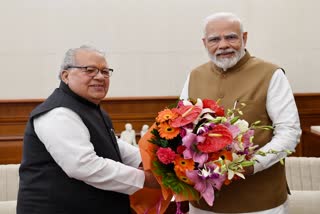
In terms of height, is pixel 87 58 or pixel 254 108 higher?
pixel 87 58

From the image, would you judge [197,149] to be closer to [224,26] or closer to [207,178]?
[207,178]

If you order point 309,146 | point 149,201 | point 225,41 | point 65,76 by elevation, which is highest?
point 225,41

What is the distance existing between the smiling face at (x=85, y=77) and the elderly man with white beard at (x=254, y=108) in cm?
57

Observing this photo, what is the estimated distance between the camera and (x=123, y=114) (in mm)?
5281

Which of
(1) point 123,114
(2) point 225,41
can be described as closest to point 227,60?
(2) point 225,41

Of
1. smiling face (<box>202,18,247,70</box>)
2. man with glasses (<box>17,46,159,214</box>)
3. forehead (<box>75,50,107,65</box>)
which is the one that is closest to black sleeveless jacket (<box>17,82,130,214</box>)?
man with glasses (<box>17,46,159,214</box>)

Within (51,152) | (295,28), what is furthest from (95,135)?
(295,28)

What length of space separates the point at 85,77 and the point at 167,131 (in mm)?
416

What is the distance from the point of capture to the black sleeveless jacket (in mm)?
1809

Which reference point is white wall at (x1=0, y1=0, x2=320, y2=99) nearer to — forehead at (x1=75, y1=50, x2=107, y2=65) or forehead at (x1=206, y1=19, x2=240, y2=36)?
forehead at (x1=206, y1=19, x2=240, y2=36)

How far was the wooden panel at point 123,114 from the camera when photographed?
17.0 feet

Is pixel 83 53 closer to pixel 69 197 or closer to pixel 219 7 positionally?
pixel 69 197

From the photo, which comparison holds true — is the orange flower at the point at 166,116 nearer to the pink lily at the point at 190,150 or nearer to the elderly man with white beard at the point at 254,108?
the pink lily at the point at 190,150

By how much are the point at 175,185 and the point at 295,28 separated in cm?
399
